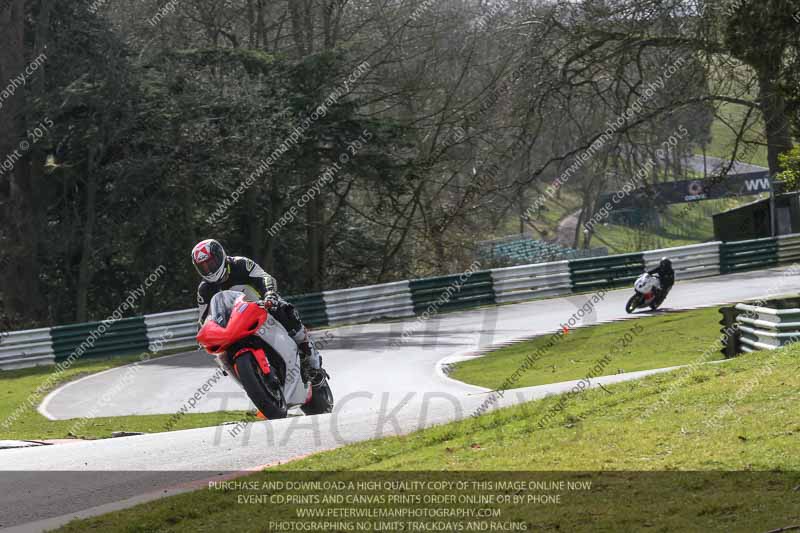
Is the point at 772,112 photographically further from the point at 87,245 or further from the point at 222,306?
the point at 222,306

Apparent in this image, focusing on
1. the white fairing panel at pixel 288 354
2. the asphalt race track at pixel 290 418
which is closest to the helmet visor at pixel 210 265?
the white fairing panel at pixel 288 354

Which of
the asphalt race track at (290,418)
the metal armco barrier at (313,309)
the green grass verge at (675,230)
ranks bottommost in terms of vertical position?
the asphalt race track at (290,418)

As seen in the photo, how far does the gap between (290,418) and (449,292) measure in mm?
16369

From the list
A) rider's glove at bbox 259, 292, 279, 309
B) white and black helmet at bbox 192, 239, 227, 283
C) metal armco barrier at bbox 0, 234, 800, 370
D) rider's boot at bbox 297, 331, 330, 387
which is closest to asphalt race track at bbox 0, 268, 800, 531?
rider's boot at bbox 297, 331, 330, 387

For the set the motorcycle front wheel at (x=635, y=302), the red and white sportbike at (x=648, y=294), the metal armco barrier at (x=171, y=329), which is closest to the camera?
the red and white sportbike at (x=648, y=294)

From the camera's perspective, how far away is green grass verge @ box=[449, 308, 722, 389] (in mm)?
15023

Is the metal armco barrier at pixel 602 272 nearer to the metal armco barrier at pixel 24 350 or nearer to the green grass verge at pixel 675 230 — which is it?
the metal armco barrier at pixel 24 350

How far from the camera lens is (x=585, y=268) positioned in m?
26.9

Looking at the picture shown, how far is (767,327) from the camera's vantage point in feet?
41.9

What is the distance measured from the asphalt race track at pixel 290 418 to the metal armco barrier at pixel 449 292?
83cm

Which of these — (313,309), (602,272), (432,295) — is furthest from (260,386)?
(602,272)

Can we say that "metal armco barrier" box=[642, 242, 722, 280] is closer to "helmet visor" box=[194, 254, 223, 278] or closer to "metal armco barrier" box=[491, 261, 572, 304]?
"metal armco barrier" box=[491, 261, 572, 304]

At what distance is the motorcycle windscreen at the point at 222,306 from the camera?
9586 mm

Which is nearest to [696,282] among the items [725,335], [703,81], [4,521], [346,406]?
[703,81]
